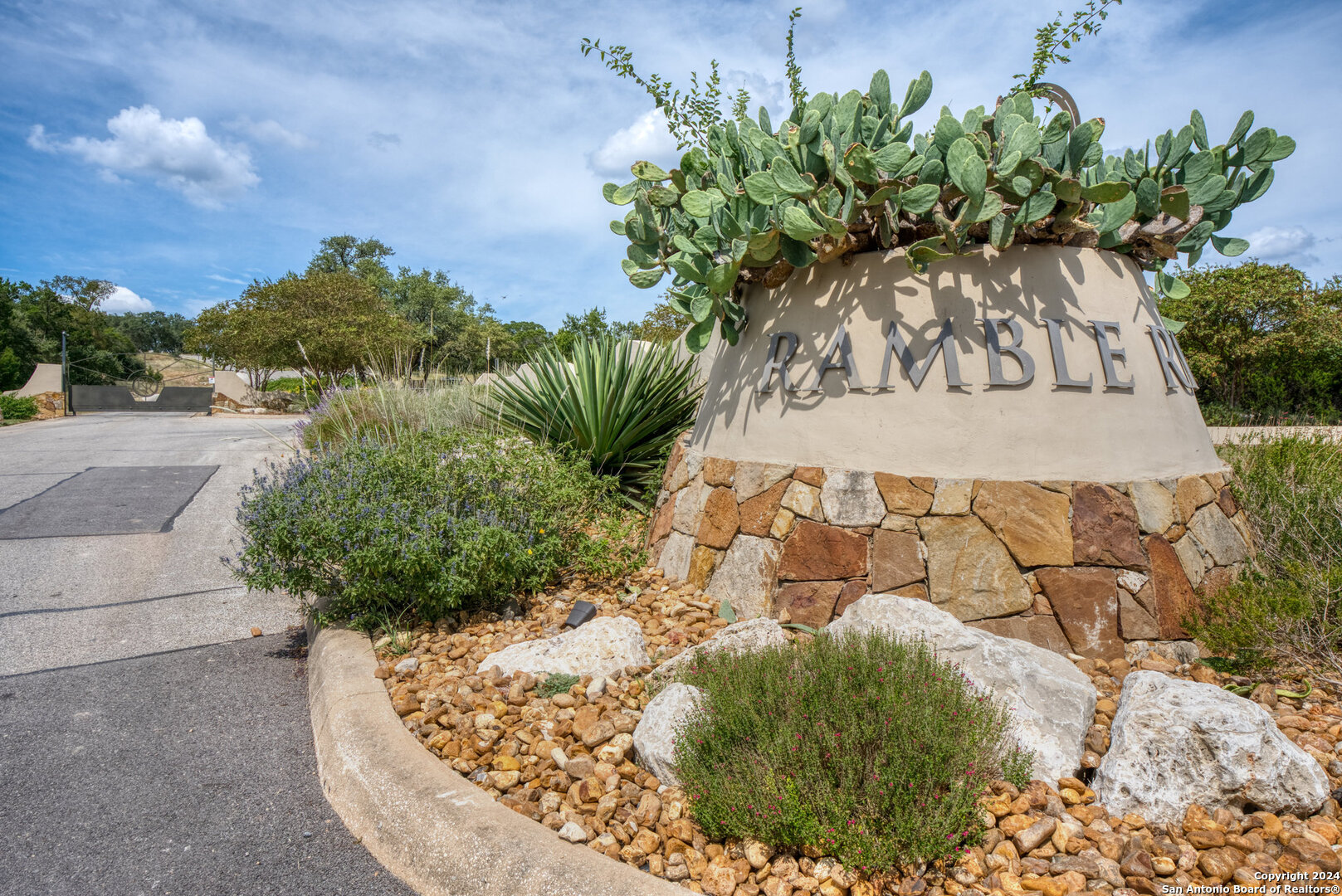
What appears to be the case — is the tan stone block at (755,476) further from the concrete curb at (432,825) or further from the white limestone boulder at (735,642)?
the concrete curb at (432,825)

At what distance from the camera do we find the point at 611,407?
6480mm

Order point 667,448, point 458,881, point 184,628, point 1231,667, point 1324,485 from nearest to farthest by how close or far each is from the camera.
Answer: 1. point 458,881
2. point 1231,667
3. point 1324,485
4. point 184,628
5. point 667,448

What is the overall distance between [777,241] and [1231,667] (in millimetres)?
3144

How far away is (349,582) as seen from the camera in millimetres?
4027

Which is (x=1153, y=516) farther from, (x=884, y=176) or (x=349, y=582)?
(x=349, y=582)

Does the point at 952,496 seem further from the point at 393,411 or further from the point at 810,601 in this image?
the point at 393,411

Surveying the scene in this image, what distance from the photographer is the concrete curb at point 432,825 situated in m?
2.17

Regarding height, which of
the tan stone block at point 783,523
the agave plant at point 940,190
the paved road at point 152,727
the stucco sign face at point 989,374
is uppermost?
the agave plant at point 940,190

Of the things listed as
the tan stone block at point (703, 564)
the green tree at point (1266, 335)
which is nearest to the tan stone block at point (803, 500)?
the tan stone block at point (703, 564)

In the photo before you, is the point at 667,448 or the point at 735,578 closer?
the point at 735,578

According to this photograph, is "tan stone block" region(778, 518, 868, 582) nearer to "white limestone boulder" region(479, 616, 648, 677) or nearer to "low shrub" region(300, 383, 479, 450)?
"white limestone boulder" region(479, 616, 648, 677)

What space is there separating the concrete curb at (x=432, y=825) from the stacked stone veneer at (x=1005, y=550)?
2.03 meters

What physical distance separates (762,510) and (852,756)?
212 cm

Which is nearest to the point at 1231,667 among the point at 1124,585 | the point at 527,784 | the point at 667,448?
the point at 1124,585
